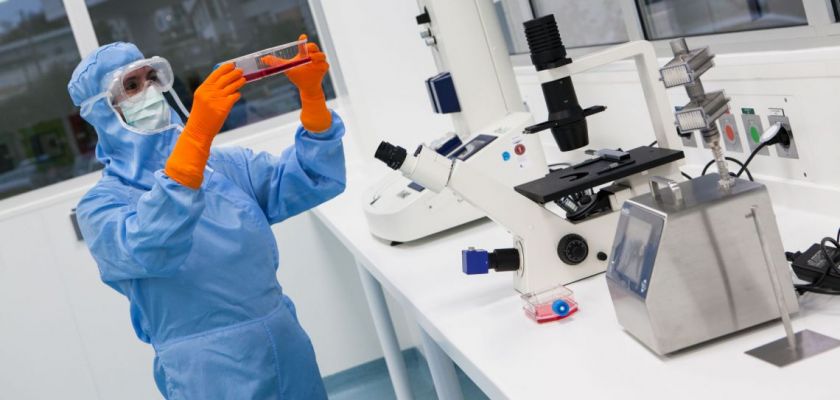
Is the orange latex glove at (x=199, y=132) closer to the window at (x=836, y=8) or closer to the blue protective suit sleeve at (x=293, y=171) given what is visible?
the blue protective suit sleeve at (x=293, y=171)

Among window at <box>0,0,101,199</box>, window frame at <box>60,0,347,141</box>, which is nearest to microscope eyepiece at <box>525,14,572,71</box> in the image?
window frame at <box>60,0,347,141</box>

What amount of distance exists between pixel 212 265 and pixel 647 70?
94 centimetres

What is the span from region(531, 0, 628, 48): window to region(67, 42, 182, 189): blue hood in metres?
1.37

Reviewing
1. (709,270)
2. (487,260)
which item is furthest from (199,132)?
(709,270)

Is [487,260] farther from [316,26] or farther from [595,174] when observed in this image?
[316,26]

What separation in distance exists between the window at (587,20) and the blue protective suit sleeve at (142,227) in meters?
1.47

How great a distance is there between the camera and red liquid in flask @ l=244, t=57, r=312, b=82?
5.74ft

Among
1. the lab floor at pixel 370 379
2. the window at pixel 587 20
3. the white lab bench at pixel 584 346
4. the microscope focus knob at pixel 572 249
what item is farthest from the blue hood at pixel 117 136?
the lab floor at pixel 370 379

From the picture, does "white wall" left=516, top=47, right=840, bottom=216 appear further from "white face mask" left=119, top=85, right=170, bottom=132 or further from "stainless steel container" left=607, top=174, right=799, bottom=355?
"white face mask" left=119, top=85, right=170, bottom=132

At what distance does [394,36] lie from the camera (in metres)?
3.28

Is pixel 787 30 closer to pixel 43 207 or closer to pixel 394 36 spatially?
pixel 394 36

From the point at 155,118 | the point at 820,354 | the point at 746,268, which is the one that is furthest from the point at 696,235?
the point at 155,118

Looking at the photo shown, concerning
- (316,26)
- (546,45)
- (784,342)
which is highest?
(316,26)

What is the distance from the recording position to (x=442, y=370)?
219 centimetres
